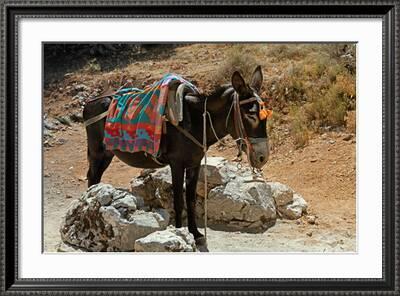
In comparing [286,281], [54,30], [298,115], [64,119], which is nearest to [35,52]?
[54,30]

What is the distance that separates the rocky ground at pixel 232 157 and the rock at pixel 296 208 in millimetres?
26

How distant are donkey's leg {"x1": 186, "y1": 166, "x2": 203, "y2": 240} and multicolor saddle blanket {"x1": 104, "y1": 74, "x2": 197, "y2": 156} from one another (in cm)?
20

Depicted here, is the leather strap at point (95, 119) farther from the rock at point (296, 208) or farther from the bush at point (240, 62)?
the rock at point (296, 208)

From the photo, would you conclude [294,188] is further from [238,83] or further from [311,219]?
[238,83]

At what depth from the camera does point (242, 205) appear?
3.18m

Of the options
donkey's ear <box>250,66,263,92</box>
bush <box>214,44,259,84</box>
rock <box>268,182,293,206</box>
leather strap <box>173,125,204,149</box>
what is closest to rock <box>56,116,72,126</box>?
leather strap <box>173,125,204,149</box>

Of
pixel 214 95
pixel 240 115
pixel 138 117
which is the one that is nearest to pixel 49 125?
pixel 138 117

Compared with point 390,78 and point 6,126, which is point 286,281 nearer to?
point 390,78

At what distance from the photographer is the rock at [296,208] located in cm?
299

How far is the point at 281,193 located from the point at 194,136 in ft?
1.66

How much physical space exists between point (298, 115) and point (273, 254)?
2.21 feet

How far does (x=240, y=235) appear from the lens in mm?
3043

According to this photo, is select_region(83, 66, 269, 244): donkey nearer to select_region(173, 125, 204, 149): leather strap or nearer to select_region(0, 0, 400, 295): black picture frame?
select_region(173, 125, 204, 149): leather strap

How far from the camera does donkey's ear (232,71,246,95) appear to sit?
9.62 feet
